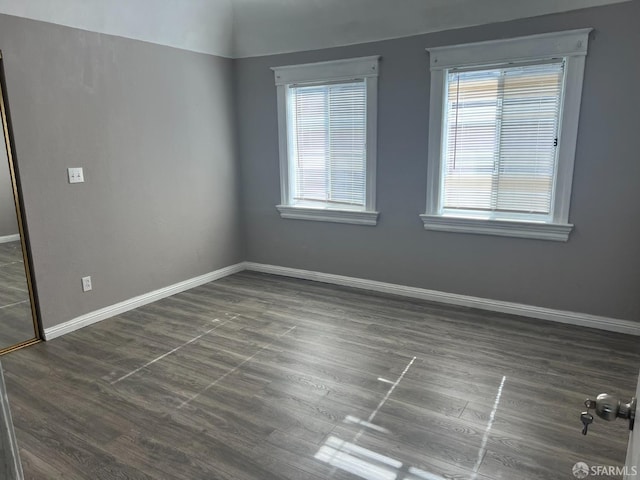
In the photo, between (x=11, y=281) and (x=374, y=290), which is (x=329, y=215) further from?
(x=11, y=281)

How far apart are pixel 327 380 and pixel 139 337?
1.58 m

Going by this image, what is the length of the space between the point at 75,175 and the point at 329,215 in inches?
90.2

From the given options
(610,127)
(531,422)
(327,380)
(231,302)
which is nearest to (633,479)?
(531,422)

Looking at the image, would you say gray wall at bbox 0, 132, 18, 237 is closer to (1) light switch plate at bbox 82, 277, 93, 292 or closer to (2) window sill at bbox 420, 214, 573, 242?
(1) light switch plate at bbox 82, 277, 93, 292

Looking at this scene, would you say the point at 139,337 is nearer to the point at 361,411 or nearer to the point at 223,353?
the point at 223,353

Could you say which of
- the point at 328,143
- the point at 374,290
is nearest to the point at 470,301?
the point at 374,290

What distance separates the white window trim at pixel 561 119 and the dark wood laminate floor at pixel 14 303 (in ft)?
10.8

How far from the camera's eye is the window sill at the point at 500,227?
135 inches

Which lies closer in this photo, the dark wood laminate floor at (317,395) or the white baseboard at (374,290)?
the dark wood laminate floor at (317,395)

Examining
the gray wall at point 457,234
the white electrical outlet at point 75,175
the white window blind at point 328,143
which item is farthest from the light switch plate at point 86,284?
the white window blind at point 328,143

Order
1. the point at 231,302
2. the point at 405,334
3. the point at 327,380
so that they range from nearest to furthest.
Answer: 1. the point at 327,380
2. the point at 405,334
3. the point at 231,302

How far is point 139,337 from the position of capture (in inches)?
133

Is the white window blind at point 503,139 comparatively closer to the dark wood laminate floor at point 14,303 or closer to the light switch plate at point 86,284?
the light switch plate at point 86,284

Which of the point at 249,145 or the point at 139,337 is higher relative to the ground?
the point at 249,145
